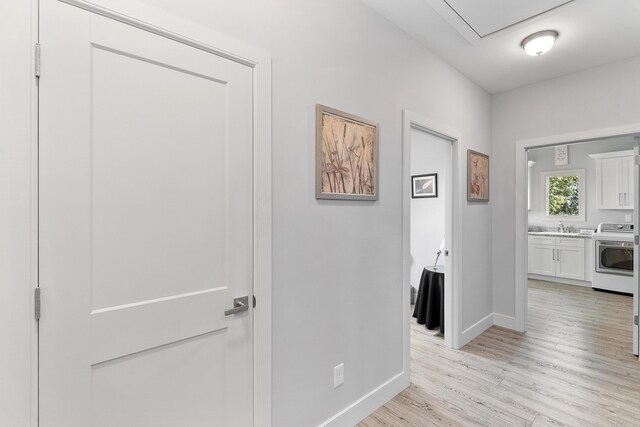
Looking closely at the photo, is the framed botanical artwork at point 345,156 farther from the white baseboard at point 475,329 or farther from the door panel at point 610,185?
the door panel at point 610,185

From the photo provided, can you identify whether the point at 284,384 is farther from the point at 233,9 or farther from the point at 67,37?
the point at 233,9

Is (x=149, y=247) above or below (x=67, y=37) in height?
below

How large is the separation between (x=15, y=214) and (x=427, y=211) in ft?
12.6

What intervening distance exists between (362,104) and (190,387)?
1.76 metres

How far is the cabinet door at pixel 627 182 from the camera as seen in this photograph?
16.3 ft

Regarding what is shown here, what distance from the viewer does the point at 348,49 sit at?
189 cm

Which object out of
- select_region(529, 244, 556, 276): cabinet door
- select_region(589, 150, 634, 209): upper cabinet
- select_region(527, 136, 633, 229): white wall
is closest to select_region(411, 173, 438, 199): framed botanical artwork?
select_region(527, 136, 633, 229): white wall

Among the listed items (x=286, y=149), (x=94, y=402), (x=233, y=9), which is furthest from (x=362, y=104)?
(x=94, y=402)

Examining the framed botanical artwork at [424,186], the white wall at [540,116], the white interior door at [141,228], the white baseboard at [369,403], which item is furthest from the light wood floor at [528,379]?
the framed botanical artwork at [424,186]

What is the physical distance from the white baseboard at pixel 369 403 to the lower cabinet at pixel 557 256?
4731mm

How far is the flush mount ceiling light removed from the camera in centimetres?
233

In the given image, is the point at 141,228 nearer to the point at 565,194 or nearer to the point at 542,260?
the point at 542,260

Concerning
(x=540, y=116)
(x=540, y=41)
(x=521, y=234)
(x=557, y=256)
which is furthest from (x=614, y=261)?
(x=540, y=41)

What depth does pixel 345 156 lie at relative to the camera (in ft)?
6.09
